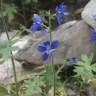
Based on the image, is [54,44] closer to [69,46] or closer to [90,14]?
[69,46]

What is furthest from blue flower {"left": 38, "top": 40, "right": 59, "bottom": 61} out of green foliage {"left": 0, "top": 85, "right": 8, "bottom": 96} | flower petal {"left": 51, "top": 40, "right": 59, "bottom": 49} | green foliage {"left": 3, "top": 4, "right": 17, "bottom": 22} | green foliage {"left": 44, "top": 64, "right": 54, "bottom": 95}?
green foliage {"left": 3, "top": 4, "right": 17, "bottom": 22}

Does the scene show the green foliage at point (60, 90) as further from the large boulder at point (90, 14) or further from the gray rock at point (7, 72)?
the large boulder at point (90, 14)

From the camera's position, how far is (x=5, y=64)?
3271 millimetres

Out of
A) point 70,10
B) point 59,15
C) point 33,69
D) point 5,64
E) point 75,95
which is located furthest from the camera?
point 70,10

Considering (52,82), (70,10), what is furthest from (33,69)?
(70,10)

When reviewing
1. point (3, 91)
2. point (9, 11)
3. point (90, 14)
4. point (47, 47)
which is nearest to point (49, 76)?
point (47, 47)

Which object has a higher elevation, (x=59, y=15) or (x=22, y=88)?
(x=59, y=15)

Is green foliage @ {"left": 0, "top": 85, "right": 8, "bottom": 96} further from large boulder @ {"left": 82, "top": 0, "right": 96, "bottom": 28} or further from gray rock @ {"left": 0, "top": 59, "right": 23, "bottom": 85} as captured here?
large boulder @ {"left": 82, "top": 0, "right": 96, "bottom": 28}

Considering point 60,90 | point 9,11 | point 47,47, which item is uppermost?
point 47,47

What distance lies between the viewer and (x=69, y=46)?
10.5ft

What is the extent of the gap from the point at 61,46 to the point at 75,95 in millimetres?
514

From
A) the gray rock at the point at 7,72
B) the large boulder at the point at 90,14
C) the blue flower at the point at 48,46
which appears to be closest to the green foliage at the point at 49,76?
the blue flower at the point at 48,46

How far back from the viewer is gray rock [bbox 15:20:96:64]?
3098mm

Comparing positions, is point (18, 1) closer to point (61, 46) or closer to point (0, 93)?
point (61, 46)
